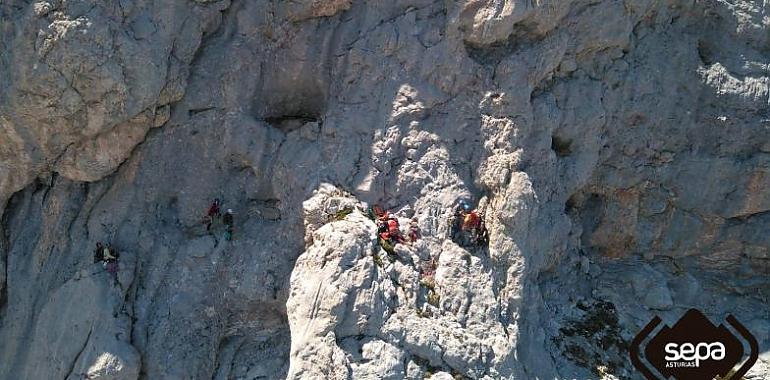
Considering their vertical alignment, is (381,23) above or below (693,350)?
above

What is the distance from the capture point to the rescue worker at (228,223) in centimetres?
2002

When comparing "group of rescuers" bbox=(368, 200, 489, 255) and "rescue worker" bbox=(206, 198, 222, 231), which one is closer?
"group of rescuers" bbox=(368, 200, 489, 255)

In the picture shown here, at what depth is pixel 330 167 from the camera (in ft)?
64.3

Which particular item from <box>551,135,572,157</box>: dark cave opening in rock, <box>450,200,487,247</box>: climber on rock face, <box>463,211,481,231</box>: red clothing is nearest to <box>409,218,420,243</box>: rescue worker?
<box>450,200,487,247</box>: climber on rock face

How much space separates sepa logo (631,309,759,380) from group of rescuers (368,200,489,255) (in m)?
5.01

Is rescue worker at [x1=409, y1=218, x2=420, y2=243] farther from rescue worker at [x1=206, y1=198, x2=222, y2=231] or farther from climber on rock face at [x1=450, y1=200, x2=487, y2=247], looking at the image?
rescue worker at [x1=206, y1=198, x2=222, y2=231]

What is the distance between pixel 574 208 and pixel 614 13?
202 inches

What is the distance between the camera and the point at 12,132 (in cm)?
1905

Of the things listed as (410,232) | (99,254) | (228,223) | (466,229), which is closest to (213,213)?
(228,223)

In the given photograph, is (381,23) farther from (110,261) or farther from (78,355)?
(78,355)

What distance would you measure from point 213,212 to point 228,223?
0.45 metres

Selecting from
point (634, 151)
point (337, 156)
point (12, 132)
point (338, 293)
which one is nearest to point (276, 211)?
point (337, 156)

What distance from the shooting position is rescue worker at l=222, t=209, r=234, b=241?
20.0 meters

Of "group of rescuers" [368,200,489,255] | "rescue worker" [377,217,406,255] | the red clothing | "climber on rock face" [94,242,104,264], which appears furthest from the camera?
"climber on rock face" [94,242,104,264]
